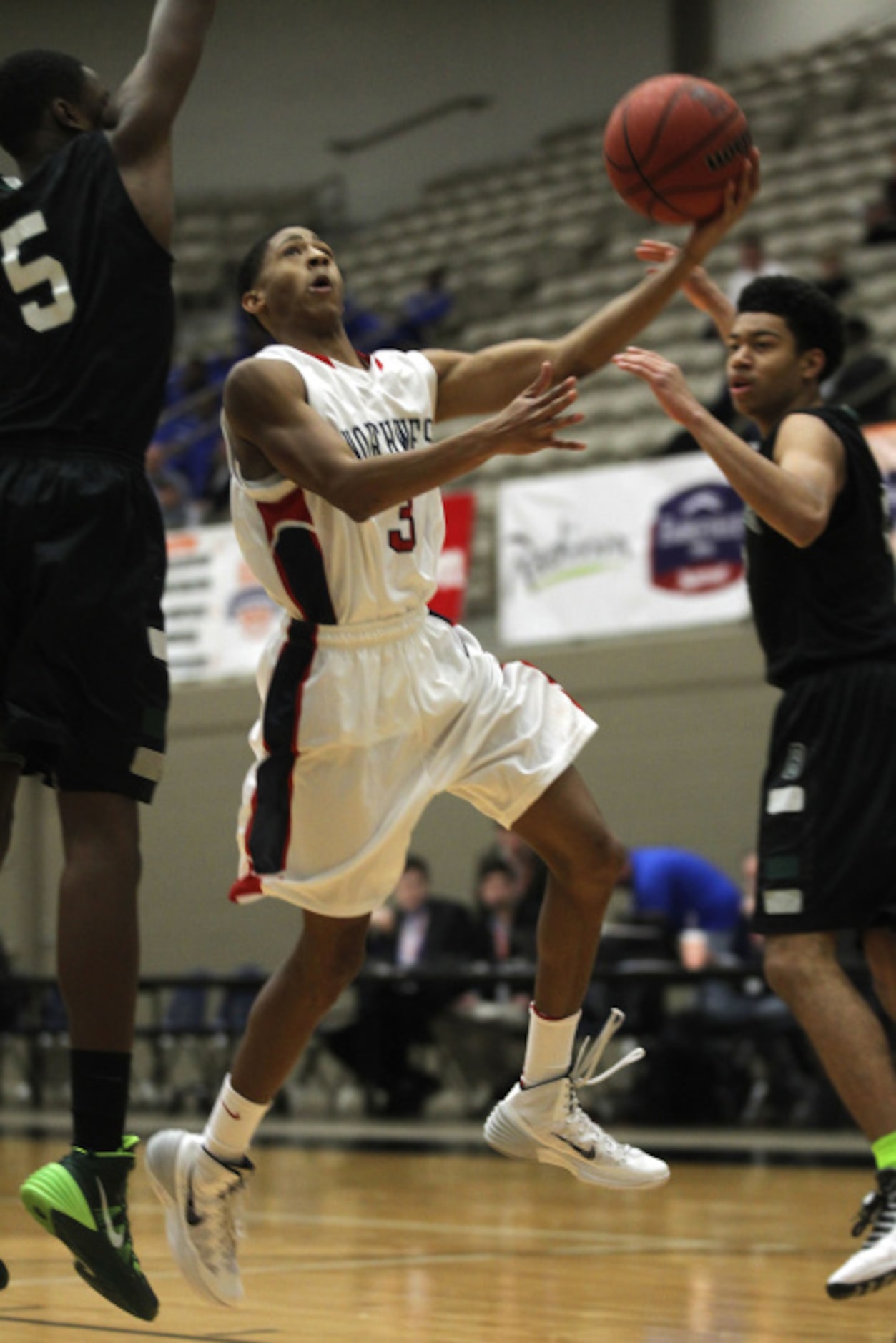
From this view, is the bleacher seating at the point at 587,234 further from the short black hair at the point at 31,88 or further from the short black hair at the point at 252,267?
the short black hair at the point at 31,88

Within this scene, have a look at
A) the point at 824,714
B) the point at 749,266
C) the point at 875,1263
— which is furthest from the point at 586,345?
the point at 749,266

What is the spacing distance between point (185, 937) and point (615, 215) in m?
7.46

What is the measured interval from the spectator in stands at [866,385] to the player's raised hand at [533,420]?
23.7 feet

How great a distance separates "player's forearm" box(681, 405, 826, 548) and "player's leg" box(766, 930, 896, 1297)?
2.85 feet

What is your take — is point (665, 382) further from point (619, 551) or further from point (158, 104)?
point (619, 551)

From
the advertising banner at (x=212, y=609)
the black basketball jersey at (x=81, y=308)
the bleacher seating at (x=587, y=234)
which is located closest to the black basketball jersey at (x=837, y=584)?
the black basketball jersey at (x=81, y=308)

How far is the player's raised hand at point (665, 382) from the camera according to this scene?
4.22m

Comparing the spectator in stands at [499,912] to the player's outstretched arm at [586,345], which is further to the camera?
the spectator in stands at [499,912]

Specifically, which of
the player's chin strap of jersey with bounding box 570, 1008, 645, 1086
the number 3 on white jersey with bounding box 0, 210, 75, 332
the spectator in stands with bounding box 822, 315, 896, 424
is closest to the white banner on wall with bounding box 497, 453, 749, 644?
the spectator in stands with bounding box 822, 315, 896, 424

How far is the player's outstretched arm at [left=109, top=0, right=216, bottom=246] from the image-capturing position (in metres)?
3.65

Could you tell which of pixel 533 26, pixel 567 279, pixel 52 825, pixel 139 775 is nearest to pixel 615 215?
pixel 567 279

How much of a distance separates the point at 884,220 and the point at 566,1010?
36.0 feet

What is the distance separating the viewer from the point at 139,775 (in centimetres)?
363

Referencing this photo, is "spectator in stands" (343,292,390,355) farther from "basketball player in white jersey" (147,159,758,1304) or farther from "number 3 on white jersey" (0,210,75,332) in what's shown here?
"number 3 on white jersey" (0,210,75,332)
